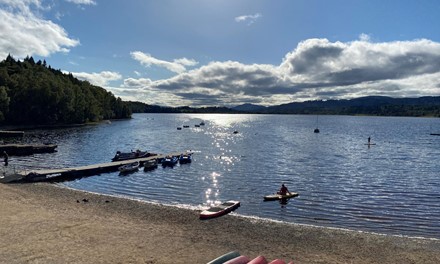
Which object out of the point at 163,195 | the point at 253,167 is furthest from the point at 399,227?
the point at 253,167

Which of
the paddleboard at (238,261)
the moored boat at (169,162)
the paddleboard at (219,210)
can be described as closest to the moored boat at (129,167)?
the moored boat at (169,162)

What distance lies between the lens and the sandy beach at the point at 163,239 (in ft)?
66.6

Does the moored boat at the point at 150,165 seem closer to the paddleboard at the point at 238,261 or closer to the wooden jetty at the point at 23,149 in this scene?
the wooden jetty at the point at 23,149

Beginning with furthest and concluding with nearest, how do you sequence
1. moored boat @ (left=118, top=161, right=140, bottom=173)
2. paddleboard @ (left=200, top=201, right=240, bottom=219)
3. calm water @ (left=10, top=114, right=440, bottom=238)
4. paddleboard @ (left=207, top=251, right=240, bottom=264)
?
moored boat @ (left=118, top=161, right=140, bottom=173) → calm water @ (left=10, top=114, right=440, bottom=238) → paddleboard @ (left=200, top=201, right=240, bottom=219) → paddleboard @ (left=207, top=251, right=240, bottom=264)

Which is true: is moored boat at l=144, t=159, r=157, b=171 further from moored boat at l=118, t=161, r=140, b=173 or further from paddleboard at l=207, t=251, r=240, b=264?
paddleboard at l=207, t=251, r=240, b=264

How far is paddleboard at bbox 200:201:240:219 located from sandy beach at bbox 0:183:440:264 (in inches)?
23.7

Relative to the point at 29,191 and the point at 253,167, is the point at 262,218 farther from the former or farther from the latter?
the point at 253,167

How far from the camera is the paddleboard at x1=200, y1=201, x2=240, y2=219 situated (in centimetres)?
3017

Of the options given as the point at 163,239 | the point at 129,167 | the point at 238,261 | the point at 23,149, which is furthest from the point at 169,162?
the point at 238,261

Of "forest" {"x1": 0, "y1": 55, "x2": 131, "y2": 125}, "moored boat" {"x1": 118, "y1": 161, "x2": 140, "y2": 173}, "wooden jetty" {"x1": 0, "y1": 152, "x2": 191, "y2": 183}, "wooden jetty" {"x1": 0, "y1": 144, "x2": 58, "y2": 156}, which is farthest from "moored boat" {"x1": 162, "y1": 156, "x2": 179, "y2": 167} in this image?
"forest" {"x1": 0, "y1": 55, "x2": 131, "y2": 125}

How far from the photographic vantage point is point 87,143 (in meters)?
92.6

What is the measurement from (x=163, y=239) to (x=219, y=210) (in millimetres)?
8646

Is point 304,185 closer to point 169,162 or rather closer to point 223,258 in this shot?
point 169,162

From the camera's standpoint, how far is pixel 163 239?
23.7m
